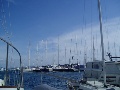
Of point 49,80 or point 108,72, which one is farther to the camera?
point 49,80

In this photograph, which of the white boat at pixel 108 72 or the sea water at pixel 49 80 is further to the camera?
the white boat at pixel 108 72

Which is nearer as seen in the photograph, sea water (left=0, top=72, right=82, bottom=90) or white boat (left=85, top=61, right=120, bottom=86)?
sea water (left=0, top=72, right=82, bottom=90)

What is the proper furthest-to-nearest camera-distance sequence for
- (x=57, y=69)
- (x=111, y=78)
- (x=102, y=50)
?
(x=57, y=69)
(x=111, y=78)
(x=102, y=50)

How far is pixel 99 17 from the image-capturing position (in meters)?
19.7

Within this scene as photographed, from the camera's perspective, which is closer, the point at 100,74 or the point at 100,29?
the point at 100,29

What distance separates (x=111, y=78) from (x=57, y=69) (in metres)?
154

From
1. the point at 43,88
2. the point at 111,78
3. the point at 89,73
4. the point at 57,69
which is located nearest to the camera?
the point at 43,88

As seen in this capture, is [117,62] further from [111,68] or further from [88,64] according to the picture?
[88,64]

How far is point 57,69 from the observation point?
575ft

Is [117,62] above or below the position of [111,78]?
above

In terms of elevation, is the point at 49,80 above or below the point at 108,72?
below

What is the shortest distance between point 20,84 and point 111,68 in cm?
1434

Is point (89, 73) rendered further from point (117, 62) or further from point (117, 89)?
point (117, 89)

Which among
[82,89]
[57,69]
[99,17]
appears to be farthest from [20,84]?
[57,69]
